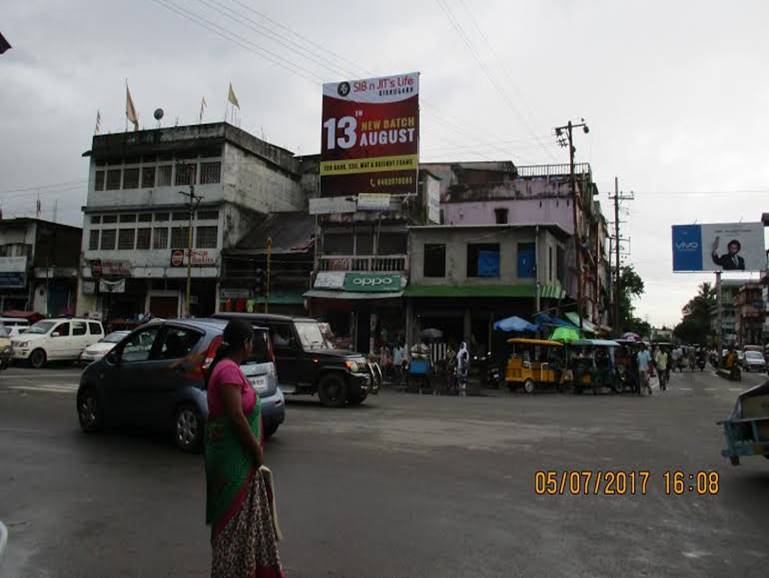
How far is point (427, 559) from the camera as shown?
459 centimetres

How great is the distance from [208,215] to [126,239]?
5.84 meters

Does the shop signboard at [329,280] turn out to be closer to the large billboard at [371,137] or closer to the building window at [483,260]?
the large billboard at [371,137]

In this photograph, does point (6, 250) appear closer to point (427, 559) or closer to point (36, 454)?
point (36, 454)

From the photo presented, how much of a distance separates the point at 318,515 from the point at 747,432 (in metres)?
5.36

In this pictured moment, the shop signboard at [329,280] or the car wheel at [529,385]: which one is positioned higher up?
the shop signboard at [329,280]

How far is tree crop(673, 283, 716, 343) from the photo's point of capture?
105500mm

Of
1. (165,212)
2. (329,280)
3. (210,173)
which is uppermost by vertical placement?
(210,173)

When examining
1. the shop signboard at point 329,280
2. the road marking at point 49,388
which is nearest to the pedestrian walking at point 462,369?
the shop signboard at point 329,280

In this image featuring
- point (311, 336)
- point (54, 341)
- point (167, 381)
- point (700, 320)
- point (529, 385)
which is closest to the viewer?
point (167, 381)

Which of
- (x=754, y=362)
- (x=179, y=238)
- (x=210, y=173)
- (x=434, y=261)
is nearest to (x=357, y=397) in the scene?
(x=434, y=261)

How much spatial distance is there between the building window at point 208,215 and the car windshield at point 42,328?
39.7ft

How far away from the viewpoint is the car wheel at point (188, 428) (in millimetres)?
8125

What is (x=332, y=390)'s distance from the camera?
48.1 ft
